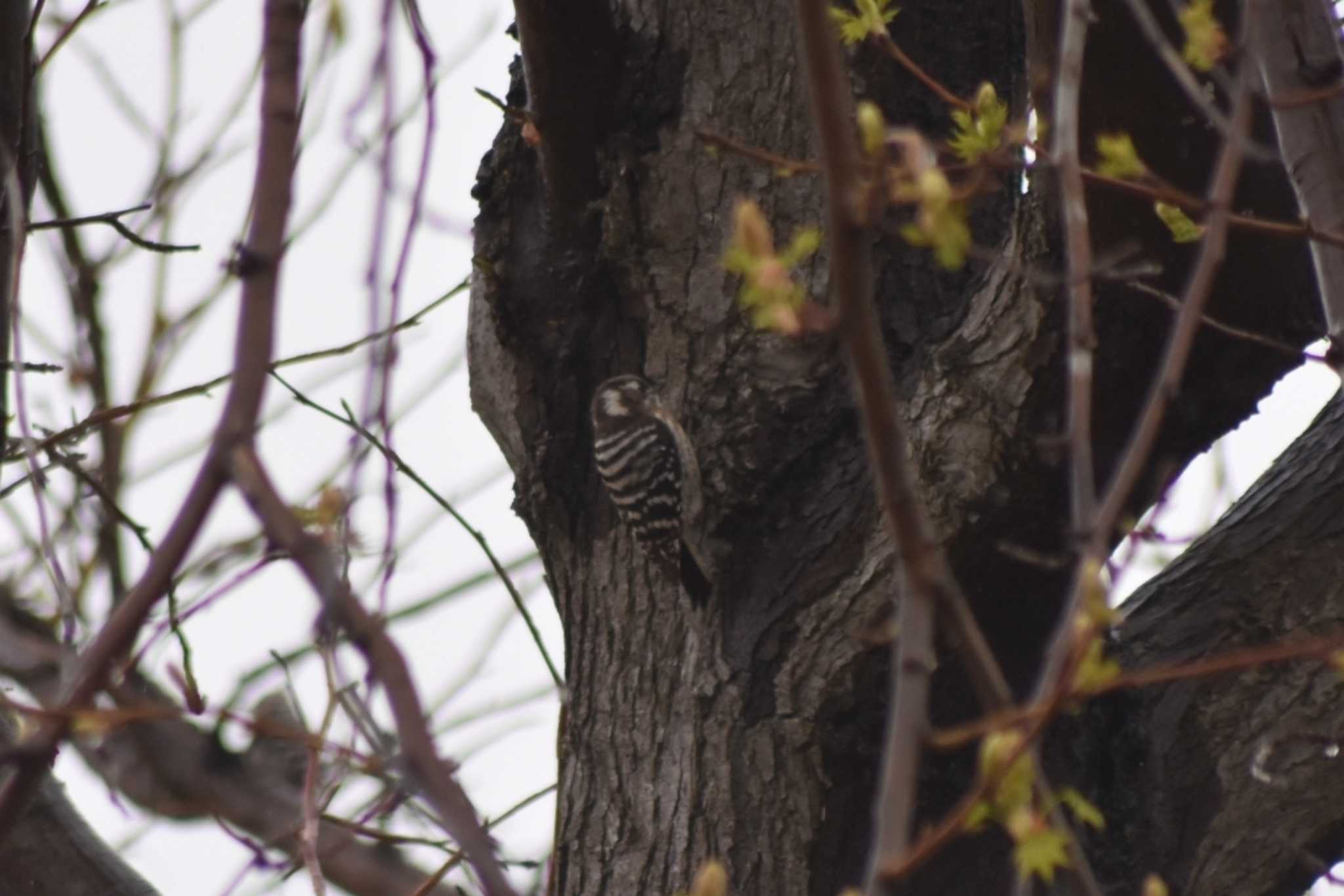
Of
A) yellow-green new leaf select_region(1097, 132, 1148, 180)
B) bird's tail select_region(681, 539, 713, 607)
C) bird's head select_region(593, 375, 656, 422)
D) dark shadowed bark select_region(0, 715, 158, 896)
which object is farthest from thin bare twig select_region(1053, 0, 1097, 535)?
bird's head select_region(593, 375, 656, 422)

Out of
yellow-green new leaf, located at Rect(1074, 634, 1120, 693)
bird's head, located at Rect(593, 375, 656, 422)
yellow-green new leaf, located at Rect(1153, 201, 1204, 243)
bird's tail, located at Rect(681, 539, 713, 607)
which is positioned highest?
bird's head, located at Rect(593, 375, 656, 422)

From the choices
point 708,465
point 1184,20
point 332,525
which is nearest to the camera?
point 332,525

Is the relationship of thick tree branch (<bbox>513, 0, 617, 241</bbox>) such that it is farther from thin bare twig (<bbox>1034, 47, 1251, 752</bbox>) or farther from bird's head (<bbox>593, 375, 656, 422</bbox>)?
A: thin bare twig (<bbox>1034, 47, 1251, 752</bbox>)

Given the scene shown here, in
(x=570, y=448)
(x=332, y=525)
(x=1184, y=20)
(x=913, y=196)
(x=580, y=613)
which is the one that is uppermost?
(x=570, y=448)

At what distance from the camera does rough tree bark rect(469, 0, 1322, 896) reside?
2719 millimetres

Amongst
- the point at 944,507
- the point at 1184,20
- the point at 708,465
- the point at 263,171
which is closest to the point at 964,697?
the point at 944,507

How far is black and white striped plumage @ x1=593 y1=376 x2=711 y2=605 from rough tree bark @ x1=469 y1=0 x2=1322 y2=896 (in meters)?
0.05

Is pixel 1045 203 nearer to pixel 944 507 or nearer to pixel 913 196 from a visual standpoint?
pixel 944 507

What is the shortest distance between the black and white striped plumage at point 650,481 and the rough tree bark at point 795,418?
52 millimetres

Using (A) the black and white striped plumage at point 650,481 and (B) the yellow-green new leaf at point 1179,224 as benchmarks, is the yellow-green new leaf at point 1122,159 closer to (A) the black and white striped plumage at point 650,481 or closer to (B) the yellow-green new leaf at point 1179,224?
(B) the yellow-green new leaf at point 1179,224

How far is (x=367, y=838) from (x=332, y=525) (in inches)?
57.8

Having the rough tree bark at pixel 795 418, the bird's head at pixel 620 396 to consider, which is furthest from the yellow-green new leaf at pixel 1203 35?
the bird's head at pixel 620 396

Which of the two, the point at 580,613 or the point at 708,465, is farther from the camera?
the point at 580,613

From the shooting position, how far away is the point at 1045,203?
2615 mm
